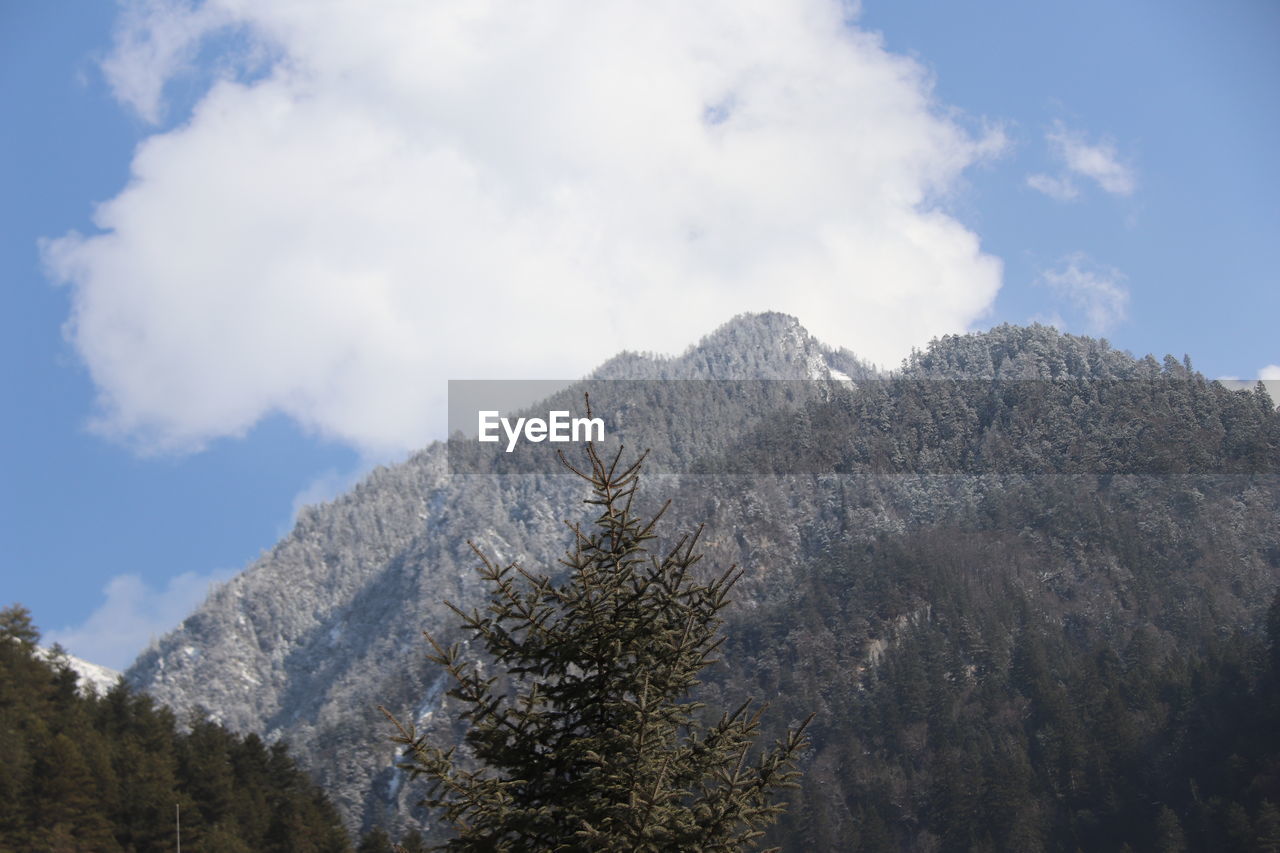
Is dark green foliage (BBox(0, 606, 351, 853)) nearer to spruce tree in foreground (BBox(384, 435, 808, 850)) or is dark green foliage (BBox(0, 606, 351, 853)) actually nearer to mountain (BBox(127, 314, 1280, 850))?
spruce tree in foreground (BBox(384, 435, 808, 850))

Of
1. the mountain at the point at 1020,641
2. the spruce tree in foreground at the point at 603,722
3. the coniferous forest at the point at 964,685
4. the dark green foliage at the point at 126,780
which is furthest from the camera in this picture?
the mountain at the point at 1020,641

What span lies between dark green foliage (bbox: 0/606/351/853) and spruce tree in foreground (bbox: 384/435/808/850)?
110 ft

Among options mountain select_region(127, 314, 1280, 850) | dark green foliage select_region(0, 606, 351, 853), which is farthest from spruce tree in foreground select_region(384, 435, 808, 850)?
mountain select_region(127, 314, 1280, 850)

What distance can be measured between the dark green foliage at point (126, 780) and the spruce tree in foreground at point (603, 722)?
33662mm

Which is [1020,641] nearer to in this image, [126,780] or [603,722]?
[126,780]

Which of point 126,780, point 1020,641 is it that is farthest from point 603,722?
point 1020,641

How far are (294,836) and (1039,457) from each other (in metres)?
159

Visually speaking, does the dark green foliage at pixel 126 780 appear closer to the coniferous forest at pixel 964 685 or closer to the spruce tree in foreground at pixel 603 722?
the coniferous forest at pixel 964 685

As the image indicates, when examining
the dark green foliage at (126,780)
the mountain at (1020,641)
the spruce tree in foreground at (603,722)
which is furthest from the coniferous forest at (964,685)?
the spruce tree in foreground at (603,722)

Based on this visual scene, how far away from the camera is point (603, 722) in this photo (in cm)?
1117

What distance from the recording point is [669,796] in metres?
10.2

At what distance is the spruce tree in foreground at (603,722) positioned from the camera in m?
10.4

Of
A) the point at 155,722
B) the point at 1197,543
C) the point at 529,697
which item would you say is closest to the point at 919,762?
the point at 1197,543

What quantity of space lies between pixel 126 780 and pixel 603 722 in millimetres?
43456
